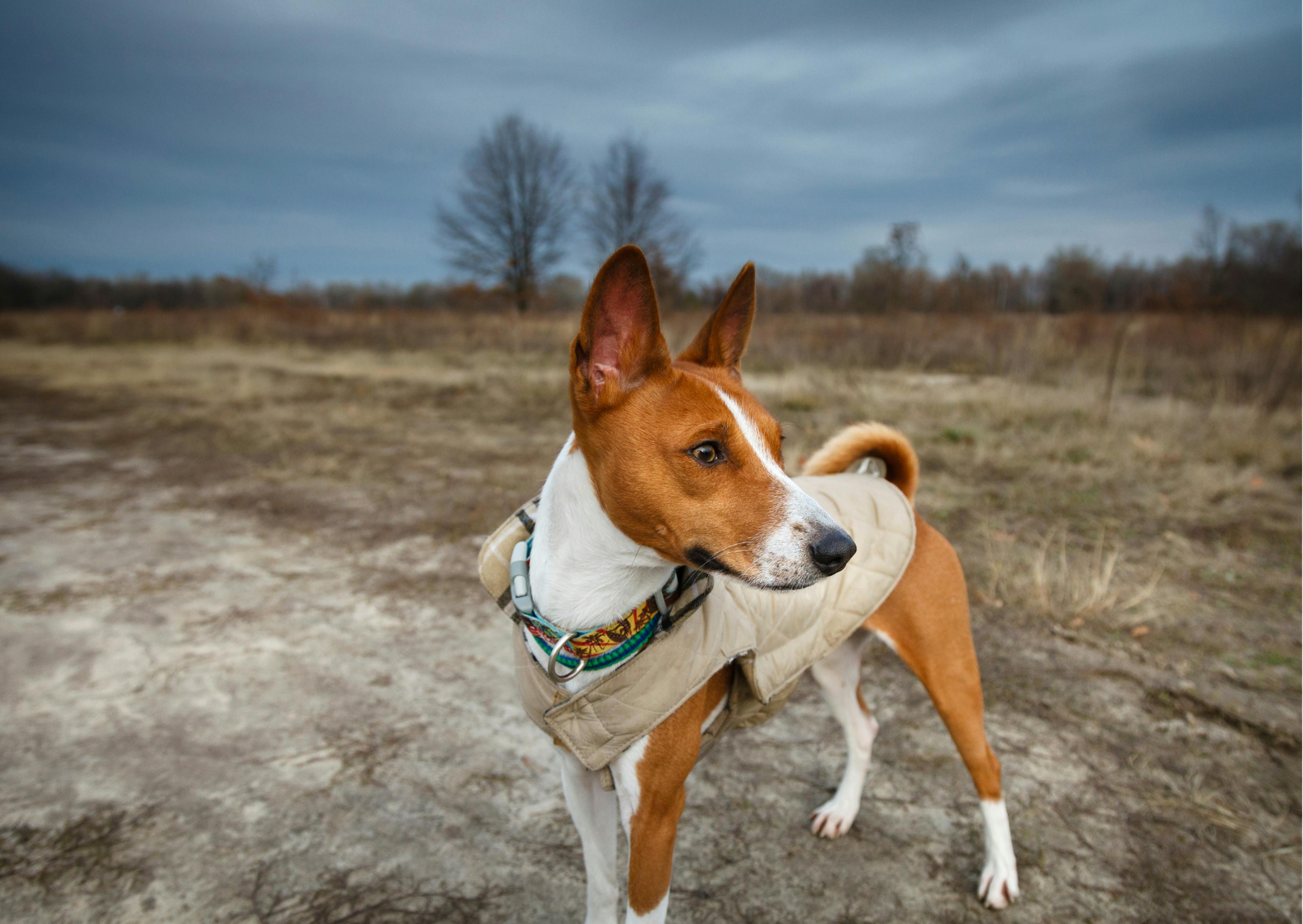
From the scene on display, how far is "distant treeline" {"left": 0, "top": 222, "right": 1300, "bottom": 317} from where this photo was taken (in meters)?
9.81

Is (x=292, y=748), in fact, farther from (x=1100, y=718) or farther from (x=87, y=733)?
(x=1100, y=718)

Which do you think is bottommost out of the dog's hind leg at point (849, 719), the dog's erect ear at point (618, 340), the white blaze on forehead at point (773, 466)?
the dog's hind leg at point (849, 719)

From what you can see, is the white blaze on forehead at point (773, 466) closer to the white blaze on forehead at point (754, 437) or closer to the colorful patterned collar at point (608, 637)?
the white blaze on forehead at point (754, 437)

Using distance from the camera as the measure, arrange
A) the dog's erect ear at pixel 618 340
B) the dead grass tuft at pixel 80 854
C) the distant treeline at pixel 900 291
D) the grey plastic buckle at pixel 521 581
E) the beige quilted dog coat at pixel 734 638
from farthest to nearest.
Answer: the distant treeline at pixel 900 291 → the dead grass tuft at pixel 80 854 → the grey plastic buckle at pixel 521 581 → the beige quilted dog coat at pixel 734 638 → the dog's erect ear at pixel 618 340

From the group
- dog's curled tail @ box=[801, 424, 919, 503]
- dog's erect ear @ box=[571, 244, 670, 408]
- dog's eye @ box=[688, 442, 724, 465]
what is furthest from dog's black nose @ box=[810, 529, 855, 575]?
dog's curled tail @ box=[801, 424, 919, 503]

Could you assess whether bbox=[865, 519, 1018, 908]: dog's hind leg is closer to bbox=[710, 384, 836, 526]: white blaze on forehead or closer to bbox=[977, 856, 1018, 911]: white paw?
bbox=[977, 856, 1018, 911]: white paw

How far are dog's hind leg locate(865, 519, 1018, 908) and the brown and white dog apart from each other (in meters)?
0.69

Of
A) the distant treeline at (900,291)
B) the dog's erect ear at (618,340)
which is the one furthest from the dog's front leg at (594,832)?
the distant treeline at (900,291)

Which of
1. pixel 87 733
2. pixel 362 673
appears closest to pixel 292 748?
pixel 362 673

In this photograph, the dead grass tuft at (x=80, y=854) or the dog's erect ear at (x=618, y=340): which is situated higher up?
the dog's erect ear at (x=618, y=340)

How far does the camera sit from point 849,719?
270 centimetres

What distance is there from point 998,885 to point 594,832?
1391 mm

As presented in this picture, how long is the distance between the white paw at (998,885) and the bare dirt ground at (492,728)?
0.17 feet

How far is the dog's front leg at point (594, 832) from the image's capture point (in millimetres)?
1966
